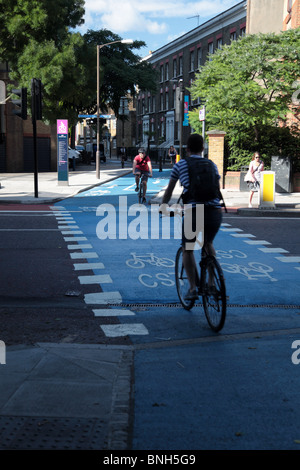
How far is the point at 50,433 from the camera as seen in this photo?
12.4 feet

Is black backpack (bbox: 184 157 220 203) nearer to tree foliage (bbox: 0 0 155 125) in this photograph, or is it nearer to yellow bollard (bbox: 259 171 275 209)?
yellow bollard (bbox: 259 171 275 209)

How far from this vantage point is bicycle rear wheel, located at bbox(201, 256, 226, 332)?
6.15m

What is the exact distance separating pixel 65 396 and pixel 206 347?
1840 mm

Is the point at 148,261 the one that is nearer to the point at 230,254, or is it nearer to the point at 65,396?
the point at 230,254

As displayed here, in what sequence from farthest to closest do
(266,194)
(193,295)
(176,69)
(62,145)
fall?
(176,69), (62,145), (266,194), (193,295)

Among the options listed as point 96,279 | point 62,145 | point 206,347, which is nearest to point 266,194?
point 96,279

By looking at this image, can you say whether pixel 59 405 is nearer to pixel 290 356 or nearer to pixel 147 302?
pixel 290 356

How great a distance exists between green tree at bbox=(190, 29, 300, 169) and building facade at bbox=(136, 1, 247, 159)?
18.9 meters

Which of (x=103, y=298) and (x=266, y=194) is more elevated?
(x=266, y=194)

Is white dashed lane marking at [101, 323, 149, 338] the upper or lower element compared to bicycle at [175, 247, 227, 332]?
lower

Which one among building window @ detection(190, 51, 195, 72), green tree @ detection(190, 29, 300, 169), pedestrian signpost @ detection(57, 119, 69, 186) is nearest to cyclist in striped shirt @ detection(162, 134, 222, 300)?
green tree @ detection(190, 29, 300, 169)

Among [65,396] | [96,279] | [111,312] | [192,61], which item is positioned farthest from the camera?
[192,61]
